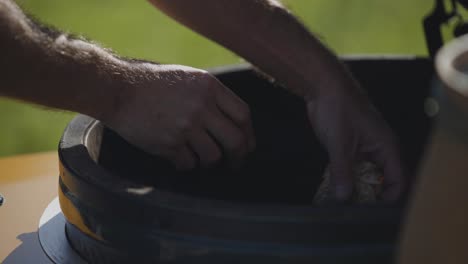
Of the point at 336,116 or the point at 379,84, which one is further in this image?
the point at 379,84

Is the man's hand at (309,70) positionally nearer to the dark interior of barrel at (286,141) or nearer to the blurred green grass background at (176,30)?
the dark interior of barrel at (286,141)

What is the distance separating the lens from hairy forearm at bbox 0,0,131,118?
3.38 feet

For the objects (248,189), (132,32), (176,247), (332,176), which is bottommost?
(132,32)

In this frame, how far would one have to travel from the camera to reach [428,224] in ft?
1.81

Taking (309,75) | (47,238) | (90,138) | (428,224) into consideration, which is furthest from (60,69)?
(428,224)

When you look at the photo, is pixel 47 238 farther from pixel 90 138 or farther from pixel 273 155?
pixel 273 155

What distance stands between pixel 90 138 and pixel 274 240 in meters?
0.42

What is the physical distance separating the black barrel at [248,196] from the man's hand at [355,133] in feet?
0.42

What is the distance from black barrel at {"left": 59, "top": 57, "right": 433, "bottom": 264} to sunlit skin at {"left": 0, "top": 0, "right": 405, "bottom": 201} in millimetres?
81

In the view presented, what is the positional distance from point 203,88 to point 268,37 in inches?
7.5

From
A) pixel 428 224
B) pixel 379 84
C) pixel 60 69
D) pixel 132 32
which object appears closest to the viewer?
pixel 428 224

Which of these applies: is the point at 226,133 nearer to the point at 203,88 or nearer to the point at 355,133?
the point at 203,88

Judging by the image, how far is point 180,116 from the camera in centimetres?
114

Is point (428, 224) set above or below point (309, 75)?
above
